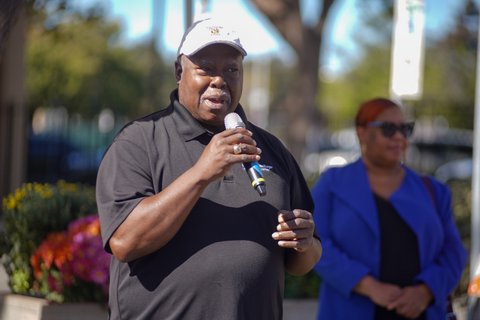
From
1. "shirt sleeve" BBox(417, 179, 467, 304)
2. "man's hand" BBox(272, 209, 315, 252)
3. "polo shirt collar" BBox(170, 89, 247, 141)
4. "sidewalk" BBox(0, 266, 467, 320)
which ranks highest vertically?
"polo shirt collar" BBox(170, 89, 247, 141)

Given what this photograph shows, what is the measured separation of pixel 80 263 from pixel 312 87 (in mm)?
8156

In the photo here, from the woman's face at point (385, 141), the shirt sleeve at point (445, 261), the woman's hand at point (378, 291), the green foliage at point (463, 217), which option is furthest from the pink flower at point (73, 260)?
the green foliage at point (463, 217)

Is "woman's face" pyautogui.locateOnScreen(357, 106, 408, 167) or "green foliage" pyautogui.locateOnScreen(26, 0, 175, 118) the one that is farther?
"green foliage" pyautogui.locateOnScreen(26, 0, 175, 118)

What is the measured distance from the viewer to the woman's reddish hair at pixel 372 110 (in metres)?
5.12

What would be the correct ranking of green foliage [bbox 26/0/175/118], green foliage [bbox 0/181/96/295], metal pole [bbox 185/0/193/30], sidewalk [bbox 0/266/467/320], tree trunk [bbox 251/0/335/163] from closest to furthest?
green foliage [bbox 0/181/96/295], metal pole [bbox 185/0/193/30], sidewalk [bbox 0/266/467/320], tree trunk [bbox 251/0/335/163], green foliage [bbox 26/0/175/118]

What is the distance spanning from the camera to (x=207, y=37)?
10.7 feet

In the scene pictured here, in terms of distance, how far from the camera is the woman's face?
5.06m

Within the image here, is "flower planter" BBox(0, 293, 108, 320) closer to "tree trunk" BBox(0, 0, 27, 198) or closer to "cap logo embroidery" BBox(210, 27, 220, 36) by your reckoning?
"cap logo embroidery" BBox(210, 27, 220, 36)

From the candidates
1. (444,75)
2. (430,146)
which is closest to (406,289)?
(430,146)

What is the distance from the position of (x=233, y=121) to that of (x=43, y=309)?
9.13 feet

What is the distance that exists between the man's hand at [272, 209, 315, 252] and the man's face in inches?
16.6

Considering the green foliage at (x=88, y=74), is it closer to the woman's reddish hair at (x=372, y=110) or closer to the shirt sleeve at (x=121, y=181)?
the woman's reddish hair at (x=372, y=110)

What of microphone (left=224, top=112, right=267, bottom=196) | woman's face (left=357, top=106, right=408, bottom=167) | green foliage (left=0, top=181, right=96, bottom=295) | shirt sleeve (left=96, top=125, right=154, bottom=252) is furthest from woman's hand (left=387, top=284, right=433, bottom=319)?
green foliage (left=0, top=181, right=96, bottom=295)

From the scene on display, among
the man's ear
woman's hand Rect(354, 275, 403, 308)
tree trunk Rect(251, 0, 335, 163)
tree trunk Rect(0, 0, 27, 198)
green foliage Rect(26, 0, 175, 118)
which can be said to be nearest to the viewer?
the man's ear
